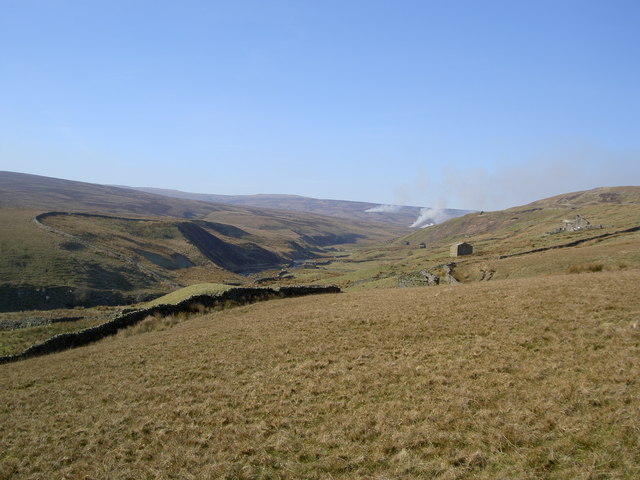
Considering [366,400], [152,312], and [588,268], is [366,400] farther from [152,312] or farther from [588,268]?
[588,268]

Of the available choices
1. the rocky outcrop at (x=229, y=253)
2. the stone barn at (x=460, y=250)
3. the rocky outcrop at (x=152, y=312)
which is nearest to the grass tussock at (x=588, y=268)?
the rocky outcrop at (x=152, y=312)

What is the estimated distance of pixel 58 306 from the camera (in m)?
49.5

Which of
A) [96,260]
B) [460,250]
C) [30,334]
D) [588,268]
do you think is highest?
[588,268]

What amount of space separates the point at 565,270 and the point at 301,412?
28.3 m

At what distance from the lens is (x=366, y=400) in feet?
36.8

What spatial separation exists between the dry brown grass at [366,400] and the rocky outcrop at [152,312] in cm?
326

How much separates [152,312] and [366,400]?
852 inches

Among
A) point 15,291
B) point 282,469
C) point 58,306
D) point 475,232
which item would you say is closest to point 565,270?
point 282,469

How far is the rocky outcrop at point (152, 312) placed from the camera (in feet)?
76.9

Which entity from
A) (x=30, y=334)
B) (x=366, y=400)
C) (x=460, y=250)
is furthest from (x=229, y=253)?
(x=366, y=400)

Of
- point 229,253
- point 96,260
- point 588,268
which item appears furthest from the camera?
point 229,253

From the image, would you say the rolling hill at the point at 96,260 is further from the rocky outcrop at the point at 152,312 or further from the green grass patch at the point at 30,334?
the rocky outcrop at the point at 152,312

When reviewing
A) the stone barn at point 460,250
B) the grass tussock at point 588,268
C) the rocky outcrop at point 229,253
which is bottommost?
the rocky outcrop at point 229,253

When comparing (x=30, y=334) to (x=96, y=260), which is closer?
(x=30, y=334)
